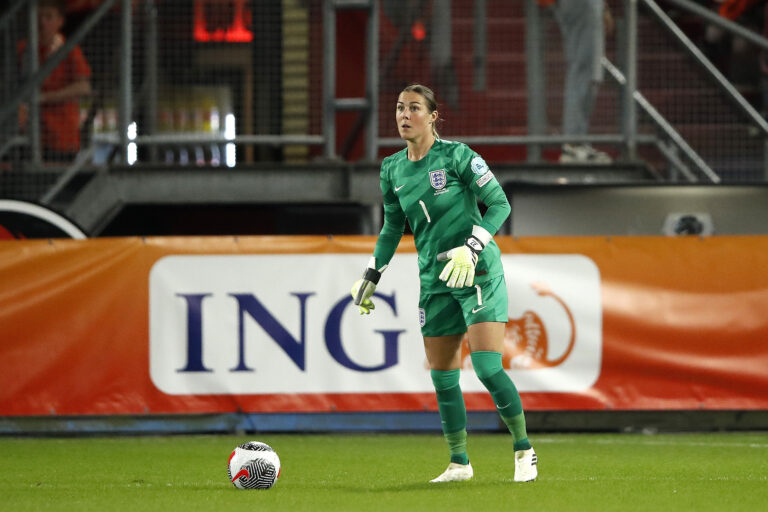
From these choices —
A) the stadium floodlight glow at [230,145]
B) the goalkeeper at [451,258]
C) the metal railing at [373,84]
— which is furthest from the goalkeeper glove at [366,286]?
the stadium floodlight glow at [230,145]

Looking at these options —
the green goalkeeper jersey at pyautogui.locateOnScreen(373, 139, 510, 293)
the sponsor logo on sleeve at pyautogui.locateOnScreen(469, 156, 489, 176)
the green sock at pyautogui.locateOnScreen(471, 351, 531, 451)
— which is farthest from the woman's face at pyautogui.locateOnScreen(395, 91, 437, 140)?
the green sock at pyautogui.locateOnScreen(471, 351, 531, 451)

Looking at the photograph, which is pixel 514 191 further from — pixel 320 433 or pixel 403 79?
pixel 320 433

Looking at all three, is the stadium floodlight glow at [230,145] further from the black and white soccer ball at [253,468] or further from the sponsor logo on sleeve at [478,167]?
the black and white soccer ball at [253,468]

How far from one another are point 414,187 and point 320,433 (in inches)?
174

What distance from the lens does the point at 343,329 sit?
10562 millimetres

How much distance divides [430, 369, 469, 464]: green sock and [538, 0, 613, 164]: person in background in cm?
527

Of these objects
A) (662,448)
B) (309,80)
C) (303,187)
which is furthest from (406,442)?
(309,80)

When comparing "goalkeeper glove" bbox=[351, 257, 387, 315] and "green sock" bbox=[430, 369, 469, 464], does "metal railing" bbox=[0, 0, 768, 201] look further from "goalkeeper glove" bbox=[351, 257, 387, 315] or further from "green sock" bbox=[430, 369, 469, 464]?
"green sock" bbox=[430, 369, 469, 464]

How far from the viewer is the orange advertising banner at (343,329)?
10.6 meters

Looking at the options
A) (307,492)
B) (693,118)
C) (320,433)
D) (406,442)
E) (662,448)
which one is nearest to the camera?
(307,492)

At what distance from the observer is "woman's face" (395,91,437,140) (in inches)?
280

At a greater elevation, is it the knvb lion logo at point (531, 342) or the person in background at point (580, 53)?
the person in background at point (580, 53)

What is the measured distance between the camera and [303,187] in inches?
494

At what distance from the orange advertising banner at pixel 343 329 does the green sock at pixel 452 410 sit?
10.7 feet
